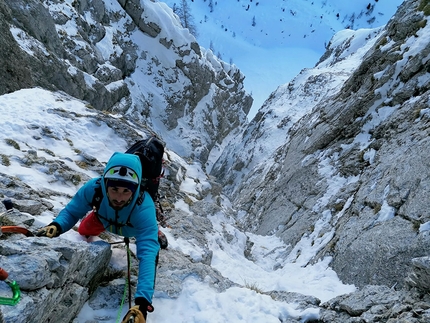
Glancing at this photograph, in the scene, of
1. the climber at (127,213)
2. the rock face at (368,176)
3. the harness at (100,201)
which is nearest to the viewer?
the climber at (127,213)

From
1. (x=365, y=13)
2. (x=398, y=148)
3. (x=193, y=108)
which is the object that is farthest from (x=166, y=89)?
(x=365, y=13)

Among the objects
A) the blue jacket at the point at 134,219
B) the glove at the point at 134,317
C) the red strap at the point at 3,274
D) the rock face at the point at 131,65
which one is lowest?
the glove at the point at 134,317

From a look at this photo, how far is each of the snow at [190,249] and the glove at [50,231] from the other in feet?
1.89

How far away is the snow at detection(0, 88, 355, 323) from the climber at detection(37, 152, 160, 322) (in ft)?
2.21

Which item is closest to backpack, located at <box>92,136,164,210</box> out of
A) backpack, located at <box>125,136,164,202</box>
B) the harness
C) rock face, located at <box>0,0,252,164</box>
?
backpack, located at <box>125,136,164,202</box>

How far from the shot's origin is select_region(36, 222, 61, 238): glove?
447 centimetres

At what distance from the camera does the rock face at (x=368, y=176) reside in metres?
8.45

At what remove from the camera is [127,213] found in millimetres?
4641

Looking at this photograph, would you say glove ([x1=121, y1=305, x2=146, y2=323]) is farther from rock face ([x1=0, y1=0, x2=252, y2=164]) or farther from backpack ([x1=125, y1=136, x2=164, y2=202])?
rock face ([x1=0, y1=0, x2=252, y2=164])

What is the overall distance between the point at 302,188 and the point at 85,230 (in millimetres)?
14553

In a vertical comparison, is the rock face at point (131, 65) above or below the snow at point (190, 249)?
above

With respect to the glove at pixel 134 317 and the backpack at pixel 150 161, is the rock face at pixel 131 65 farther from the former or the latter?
the glove at pixel 134 317

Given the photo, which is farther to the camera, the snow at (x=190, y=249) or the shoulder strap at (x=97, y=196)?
the snow at (x=190, y=249)

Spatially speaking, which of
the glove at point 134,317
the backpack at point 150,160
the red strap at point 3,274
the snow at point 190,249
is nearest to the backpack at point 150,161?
the backpack at point 150,160
